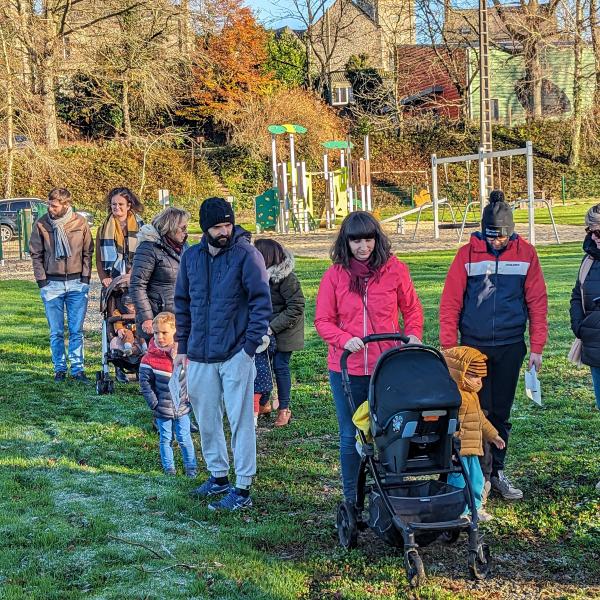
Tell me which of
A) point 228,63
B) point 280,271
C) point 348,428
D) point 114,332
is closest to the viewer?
point 348,428

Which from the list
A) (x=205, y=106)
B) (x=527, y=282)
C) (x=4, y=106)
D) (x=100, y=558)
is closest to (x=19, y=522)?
(x=100, y=558)

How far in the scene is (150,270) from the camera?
26.3 feet

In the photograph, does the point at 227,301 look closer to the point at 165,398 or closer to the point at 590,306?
the point at 165,398

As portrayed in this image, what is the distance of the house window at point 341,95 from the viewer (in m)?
57.7

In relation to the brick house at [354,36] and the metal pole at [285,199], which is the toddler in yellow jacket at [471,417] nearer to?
the metal pole at [285,199]

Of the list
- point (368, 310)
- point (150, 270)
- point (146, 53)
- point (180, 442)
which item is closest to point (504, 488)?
point (368, 310)

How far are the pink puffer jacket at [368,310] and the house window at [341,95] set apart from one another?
5331cm

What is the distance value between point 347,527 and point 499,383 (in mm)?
1487

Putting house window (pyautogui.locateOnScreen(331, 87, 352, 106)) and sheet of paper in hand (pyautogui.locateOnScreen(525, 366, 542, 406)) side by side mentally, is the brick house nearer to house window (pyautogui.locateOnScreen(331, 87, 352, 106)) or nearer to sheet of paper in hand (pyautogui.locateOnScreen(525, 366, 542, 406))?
house window (pyautogui.locateOnScreen(331, 87, 352, 106))

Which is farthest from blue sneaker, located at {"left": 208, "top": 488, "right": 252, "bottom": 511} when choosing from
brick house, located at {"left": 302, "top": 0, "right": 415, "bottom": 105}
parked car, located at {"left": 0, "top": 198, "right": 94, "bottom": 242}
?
brick house, located at {"left": 302, "top": 0, "right": 415, "bottom": 105}

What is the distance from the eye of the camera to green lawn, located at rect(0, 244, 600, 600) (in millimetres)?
4785

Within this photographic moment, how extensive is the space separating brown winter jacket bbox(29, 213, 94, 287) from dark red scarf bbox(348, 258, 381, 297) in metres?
5.41

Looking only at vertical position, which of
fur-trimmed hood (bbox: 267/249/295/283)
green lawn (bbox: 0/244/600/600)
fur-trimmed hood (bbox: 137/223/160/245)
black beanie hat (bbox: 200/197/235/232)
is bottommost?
green lawn (bbox: 0/244/600/600)

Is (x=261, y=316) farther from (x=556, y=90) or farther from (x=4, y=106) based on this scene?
(x=556, y=90)
